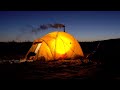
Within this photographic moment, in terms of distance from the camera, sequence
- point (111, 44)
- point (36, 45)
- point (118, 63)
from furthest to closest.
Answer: point (36, 45) < point (111, 44) < point (118, 63)

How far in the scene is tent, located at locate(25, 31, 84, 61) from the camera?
10758 mm

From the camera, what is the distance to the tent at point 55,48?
424 inches

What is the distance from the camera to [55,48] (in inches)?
429

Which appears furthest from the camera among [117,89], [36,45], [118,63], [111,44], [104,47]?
[36,45]

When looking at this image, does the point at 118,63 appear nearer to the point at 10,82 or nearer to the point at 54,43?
the point at 54,43

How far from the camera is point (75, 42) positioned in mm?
11633

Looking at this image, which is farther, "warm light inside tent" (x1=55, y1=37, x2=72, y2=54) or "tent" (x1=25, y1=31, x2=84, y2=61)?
"warm light inside tent" (x1=55, y1=37, x2=72, y2=54)

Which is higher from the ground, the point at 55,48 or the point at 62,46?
the point at 62,46

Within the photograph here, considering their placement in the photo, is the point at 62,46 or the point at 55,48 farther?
the point at 62,46

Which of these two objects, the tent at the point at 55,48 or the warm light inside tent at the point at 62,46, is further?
the warm light inside tent at the point at 62,46
